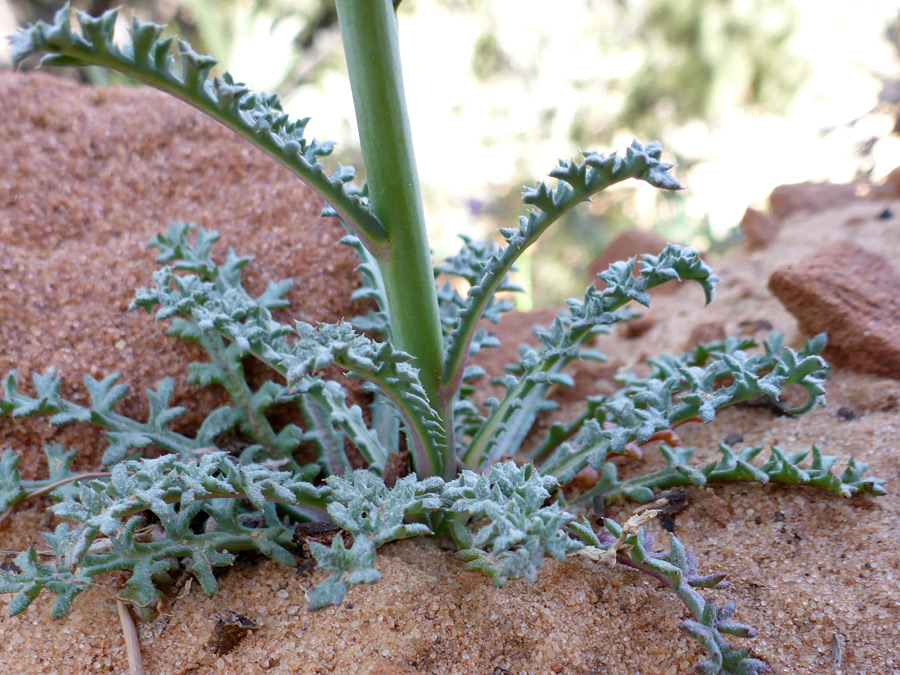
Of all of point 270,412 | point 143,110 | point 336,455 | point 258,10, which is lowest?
point 336,455

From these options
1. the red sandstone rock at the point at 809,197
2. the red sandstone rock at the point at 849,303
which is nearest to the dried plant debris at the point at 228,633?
the red sandstone rock at the point at 849,303

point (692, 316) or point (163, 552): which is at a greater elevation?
point (692, 316)

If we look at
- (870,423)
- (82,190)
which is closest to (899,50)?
(870,423)

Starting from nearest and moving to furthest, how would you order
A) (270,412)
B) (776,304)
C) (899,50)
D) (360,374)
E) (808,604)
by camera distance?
(360,374), (808,604), (270,412), (776,304), (899,50)

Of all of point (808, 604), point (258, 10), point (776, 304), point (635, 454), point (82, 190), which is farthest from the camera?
point (258, 10)

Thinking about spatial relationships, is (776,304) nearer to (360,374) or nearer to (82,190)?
(360,374)

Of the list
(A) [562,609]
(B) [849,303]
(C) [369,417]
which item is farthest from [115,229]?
(B) [849,303]

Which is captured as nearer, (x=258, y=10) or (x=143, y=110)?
(x=143, y=110)
